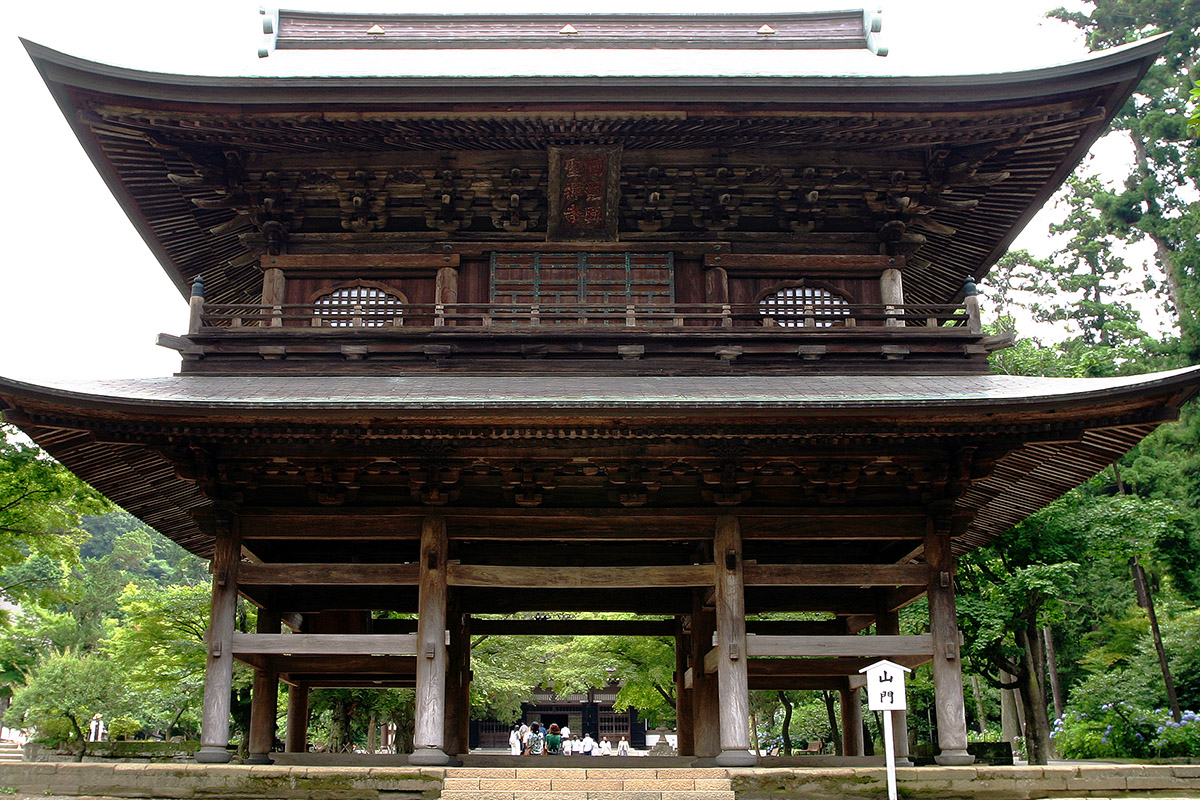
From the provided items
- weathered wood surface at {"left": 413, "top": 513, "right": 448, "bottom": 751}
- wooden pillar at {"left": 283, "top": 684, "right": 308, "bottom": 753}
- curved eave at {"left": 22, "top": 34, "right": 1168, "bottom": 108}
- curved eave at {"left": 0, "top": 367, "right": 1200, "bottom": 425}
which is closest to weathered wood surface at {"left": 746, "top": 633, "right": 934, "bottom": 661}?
curved eave at {"left": 0, "top": 367, "right": 1200, "bottom": 425}

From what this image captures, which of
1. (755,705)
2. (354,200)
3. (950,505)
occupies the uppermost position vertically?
(354,200)

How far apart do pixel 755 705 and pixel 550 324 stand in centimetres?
2583

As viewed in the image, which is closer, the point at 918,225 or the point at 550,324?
the point at 550,324

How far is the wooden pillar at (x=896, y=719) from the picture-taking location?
45.6 ft

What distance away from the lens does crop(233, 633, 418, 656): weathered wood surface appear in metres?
11.9

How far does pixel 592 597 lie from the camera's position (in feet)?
51.2

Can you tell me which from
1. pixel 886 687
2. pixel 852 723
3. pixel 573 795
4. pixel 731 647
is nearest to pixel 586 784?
pixel 573 795

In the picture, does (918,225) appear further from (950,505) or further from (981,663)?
(981,663)

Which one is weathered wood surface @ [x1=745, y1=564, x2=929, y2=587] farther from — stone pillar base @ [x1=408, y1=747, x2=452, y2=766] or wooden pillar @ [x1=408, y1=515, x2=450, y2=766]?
stone pillar base @ [x1=408, y1=747, x2=452, y2=766]

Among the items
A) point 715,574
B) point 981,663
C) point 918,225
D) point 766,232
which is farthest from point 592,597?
point 981,663

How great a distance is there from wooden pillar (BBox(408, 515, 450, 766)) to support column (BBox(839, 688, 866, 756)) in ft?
24.6

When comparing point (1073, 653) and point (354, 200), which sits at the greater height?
point (354, 200)

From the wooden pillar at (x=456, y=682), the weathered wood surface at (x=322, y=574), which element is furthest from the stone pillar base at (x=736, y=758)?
the wooden pillar at (x=456, y=682)

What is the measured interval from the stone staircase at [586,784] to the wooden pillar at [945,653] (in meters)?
3.00
